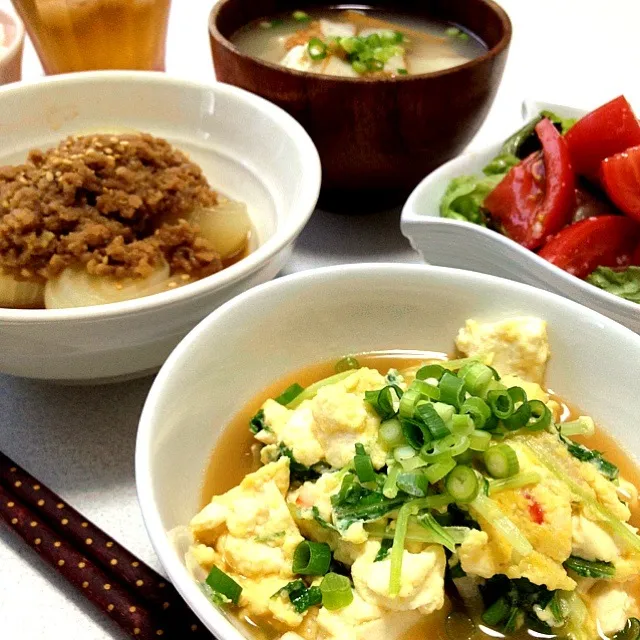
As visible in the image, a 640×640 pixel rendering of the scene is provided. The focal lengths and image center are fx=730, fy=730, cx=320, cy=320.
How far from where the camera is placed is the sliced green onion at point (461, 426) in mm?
991

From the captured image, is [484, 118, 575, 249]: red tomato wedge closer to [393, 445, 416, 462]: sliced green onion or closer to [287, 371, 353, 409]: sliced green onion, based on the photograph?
[287, 371, 353, 409]: sliced green onion

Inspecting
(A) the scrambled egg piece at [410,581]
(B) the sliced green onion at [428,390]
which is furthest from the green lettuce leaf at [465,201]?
(A) the scrambled egg piece at [410,581]

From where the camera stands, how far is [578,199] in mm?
1682

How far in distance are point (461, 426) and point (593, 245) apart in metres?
0.76

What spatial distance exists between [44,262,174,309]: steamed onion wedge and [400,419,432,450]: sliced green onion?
0.65 m

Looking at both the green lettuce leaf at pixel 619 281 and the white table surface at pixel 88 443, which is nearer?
the white table surface at pixel 88 443

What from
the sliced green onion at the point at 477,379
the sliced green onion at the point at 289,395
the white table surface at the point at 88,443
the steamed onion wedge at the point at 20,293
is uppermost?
the sliced green onion at the point at 477,379

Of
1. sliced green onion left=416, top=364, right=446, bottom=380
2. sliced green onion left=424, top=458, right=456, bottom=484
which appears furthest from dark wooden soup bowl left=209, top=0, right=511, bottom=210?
sliced green onion left=424, top=458, right=456, bottom=484

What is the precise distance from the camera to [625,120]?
1.64 metres

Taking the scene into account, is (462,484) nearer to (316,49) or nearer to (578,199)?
(578,199)

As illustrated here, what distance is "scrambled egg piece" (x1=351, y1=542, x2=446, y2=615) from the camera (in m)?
0.91

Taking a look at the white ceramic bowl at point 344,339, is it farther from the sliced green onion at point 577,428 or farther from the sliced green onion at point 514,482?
the sliced green onion at point 514,482

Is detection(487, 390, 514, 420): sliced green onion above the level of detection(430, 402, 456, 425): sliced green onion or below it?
below

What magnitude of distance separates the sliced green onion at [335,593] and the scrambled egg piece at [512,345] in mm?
466
